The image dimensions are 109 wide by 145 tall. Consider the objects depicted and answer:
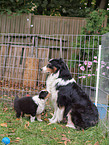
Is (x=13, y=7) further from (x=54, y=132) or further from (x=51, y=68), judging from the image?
(x=54, y=132)

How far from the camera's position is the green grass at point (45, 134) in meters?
3.06

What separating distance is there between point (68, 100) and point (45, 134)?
2.88 feet

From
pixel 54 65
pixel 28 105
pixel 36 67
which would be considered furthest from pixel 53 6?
pixel 28 105

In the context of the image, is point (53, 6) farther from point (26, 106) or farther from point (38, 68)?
point (26, 106)

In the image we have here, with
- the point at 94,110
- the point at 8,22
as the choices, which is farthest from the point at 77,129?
the point at 8,22

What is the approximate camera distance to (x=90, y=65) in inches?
232

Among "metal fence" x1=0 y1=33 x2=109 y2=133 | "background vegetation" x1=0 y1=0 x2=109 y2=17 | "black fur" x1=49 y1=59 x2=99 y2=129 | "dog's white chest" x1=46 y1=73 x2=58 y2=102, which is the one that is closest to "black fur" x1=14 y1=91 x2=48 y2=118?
"dog's white chest" x1=46 y1=73 x2=58 y2=102

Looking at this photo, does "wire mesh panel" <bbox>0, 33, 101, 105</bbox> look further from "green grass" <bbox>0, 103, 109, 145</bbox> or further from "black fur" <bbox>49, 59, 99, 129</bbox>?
"green grass" <bbox>0, 103, 109, 145</bbox>

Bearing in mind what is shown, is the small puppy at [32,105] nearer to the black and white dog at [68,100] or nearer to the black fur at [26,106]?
the black fur at [26,106]

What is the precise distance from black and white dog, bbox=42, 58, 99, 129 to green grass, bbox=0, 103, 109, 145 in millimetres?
176

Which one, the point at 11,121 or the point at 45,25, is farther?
the point at 45,25

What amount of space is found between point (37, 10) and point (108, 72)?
8.44 meters

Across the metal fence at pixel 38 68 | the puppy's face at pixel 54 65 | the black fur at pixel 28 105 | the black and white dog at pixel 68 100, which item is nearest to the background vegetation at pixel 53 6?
the metal fence at pixel 38 68

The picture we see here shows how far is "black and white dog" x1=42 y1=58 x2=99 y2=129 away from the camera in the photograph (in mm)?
3750
